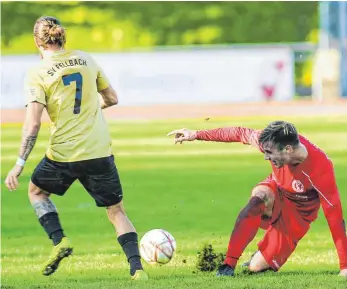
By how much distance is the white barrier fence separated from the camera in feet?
125

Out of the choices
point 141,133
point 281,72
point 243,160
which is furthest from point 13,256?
point 281,72

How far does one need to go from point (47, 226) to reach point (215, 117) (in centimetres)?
2242

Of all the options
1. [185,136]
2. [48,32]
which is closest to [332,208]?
[185,136]

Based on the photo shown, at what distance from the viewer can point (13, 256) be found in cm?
948

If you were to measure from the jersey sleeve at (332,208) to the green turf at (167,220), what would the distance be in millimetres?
256

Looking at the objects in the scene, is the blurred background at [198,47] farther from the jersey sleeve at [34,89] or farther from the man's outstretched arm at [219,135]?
the man's outstretched arm at [219,135]

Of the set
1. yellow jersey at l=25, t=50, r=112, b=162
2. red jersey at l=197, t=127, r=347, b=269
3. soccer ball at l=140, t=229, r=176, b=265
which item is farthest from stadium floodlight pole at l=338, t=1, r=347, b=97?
yellow jersey at l=25, t=50, r=112, b=162

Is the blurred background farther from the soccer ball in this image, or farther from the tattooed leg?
the tattooed leg

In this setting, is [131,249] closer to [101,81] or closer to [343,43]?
[101,81]

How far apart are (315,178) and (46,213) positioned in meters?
2.04

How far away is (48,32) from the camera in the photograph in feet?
24.8

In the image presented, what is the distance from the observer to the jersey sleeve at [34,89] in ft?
24.6

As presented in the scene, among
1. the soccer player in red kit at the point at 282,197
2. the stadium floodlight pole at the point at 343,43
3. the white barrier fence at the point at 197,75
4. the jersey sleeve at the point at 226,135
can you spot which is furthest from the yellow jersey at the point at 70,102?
the stadium floodlight pole at the point at 343,43

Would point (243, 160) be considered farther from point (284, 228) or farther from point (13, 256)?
point (284, 228)
